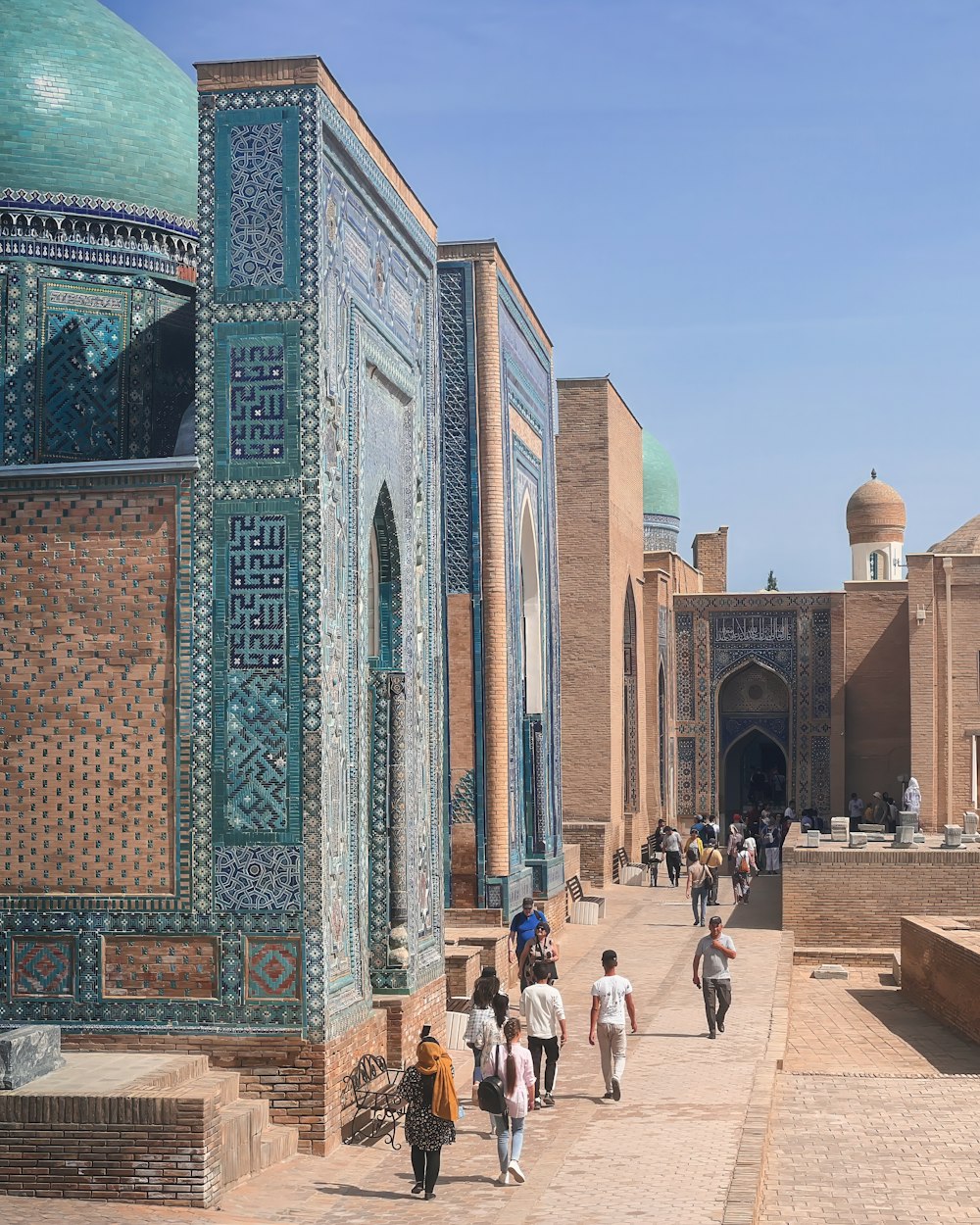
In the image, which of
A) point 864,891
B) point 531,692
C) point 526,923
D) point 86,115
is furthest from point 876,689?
point 86,115

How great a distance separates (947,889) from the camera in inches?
696

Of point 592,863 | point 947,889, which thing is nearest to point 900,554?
point 592,863

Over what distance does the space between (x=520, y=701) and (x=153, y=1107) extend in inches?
358

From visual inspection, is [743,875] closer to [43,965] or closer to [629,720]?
[629,720]

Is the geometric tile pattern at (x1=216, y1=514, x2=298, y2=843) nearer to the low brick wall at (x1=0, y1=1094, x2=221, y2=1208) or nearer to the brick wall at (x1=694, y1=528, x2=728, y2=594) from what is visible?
the low brick wall at (x1=0, y1=1094, x2=221, y2=1208)

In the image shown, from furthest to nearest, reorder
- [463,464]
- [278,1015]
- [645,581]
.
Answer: [645,581] → [463,464] → [278,1015]

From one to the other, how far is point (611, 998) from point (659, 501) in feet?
89.1

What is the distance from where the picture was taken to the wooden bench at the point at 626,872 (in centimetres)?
2277

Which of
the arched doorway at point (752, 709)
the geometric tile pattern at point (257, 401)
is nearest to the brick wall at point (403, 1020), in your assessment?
the geometric tile pattern at point (257, 401)

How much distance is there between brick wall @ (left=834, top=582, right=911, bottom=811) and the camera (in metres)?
28.4

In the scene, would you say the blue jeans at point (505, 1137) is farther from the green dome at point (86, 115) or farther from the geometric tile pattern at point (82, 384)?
the green dome at point (86, 115)

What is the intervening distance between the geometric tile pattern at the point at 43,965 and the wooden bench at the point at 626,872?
1468 centimetres

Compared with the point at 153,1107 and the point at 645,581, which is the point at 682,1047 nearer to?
the point at 153,1107

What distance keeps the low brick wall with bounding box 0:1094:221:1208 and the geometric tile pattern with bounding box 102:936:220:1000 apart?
47.5 inches
